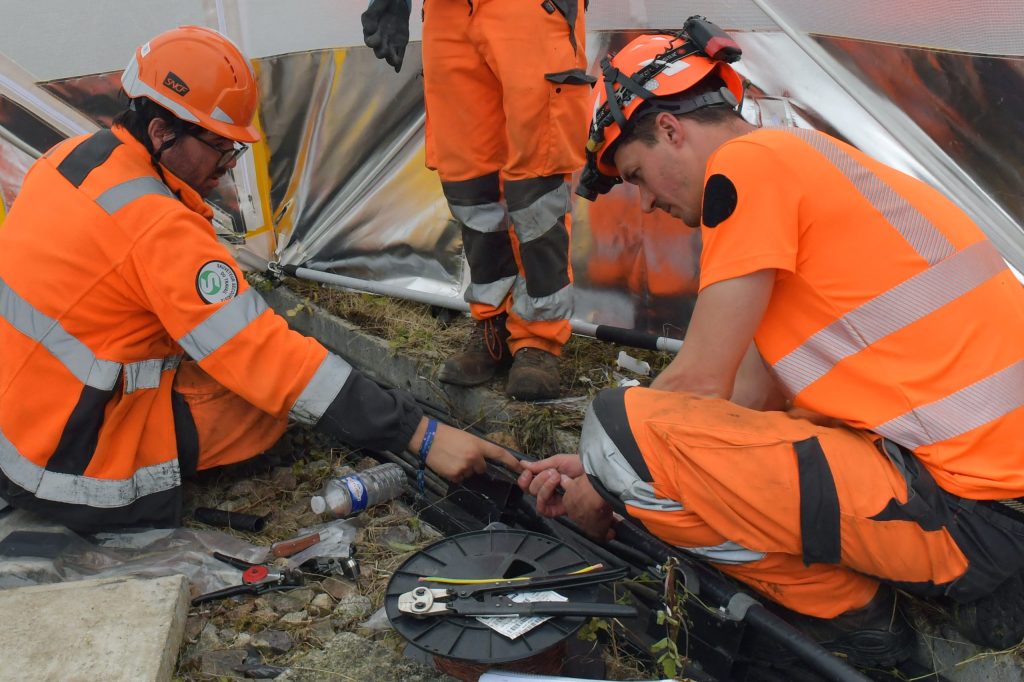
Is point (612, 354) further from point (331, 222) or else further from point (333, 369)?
point (331, 222)

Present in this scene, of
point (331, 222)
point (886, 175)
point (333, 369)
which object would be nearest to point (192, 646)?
point (333, 369)

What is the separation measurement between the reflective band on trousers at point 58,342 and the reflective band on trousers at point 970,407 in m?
2.38

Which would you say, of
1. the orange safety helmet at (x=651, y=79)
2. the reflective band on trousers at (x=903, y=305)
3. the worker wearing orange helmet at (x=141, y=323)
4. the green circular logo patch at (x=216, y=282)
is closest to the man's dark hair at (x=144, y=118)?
the worker wearing orange helmet at (x=141, y=323)

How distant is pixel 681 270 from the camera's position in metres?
3.80

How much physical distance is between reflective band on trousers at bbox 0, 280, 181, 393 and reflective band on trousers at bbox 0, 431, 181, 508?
33 cm

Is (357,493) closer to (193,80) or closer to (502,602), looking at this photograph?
(502,602)

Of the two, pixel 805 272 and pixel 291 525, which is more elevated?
pixel 805 272

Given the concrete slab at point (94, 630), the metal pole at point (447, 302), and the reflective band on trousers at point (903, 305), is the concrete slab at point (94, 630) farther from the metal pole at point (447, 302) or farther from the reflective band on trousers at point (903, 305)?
the metal pole at point (447, 302)

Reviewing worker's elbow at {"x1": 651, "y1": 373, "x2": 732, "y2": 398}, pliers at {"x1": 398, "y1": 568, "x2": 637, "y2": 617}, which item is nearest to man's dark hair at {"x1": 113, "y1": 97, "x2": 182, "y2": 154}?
pliers at {"x1": 398, "y1": 568, "x2": 637, "y2": 617}

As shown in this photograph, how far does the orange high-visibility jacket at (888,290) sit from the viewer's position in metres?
1.95

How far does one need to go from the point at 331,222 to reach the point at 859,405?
3745mm

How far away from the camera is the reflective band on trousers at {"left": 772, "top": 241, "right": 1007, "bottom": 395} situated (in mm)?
1983

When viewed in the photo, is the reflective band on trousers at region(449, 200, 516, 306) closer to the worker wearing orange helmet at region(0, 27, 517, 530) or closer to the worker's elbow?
the worker wearing orange helmet at region(0, 27, 517, 530)

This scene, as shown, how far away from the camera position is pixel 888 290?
1.99 m
